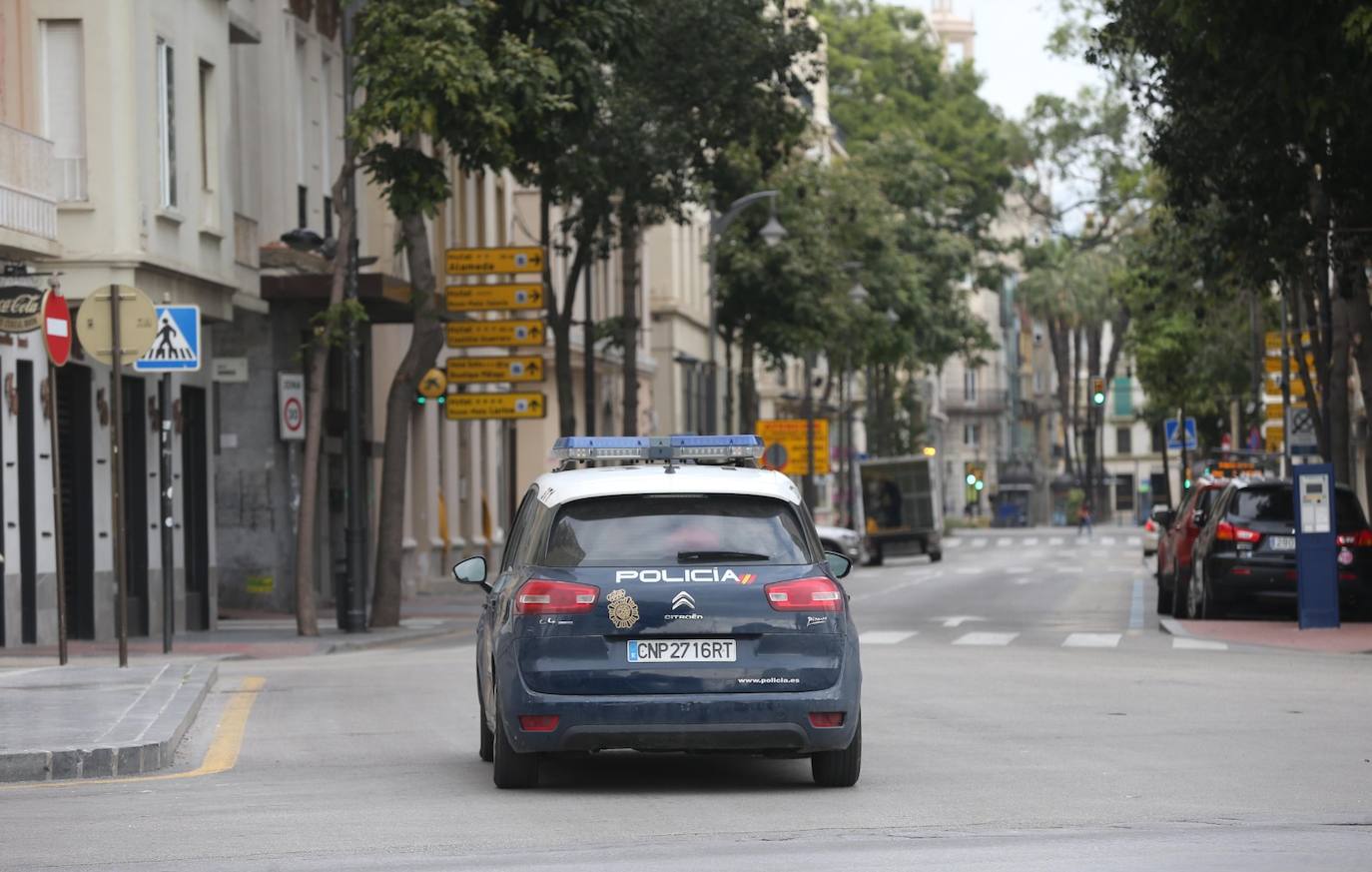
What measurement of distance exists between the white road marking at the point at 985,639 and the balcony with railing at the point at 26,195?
10.2m

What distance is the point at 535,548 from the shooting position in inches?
→ 482

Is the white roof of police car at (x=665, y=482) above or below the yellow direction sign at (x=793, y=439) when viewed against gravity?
below

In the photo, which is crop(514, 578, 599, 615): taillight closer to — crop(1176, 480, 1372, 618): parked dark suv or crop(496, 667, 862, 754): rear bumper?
crop(496, 667, 862, 754): rear bumper

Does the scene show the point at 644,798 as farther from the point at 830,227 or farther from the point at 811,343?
the point at 830,227

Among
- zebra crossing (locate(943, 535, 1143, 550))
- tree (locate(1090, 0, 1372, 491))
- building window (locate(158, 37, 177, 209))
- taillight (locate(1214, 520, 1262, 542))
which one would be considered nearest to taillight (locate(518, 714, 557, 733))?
tree (locate(1090, 0, 1372, 491))

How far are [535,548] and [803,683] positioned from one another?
4.79 feet

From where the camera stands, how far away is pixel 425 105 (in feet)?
94.9

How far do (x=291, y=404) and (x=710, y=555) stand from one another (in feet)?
77.8

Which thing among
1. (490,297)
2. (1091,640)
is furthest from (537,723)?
(490,297)

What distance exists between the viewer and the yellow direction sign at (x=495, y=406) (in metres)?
38.7

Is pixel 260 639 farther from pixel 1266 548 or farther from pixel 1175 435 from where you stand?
pixel 1175 435

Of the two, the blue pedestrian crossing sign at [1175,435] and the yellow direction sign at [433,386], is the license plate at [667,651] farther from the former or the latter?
the blue pedestrian crossing sign at [1175,435]

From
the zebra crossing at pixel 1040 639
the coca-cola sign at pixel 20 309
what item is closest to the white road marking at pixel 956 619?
the zebra crossing at pixel 1040 639

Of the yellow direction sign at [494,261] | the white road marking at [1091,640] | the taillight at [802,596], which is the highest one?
the yellow direction sign at [494,261]
